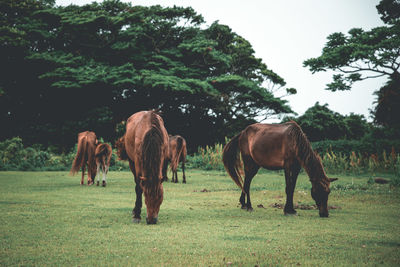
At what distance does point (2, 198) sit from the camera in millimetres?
9609

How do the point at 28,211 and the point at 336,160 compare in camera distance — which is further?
the point at 336,160

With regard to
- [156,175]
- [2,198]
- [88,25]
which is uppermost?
[88,25]

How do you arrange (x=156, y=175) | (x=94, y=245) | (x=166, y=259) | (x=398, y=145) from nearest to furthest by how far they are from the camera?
(x=166, y=259) < (x=94, y=245) < (x=156, y=175) < (x=398, y=145)

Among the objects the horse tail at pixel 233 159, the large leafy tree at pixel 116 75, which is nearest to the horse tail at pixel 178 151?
the horse tail at pixel 233 159

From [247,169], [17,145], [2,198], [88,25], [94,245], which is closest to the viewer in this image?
[94,245]

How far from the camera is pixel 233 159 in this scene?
30.6ft

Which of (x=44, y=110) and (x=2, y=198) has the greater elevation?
(x=44, y=110)

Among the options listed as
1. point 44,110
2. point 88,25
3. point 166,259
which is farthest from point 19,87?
point 166,259

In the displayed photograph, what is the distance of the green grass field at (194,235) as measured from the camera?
169 inches

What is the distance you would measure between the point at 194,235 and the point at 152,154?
1.68 m

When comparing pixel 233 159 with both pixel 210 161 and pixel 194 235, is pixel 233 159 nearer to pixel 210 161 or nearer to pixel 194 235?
pixel 194 235

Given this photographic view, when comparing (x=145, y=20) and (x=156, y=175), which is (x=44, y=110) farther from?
(x=156, y=175)

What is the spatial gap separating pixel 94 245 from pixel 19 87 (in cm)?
3044

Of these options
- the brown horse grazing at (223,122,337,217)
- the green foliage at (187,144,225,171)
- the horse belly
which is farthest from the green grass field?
the green foliage at (187,144,225,171)
